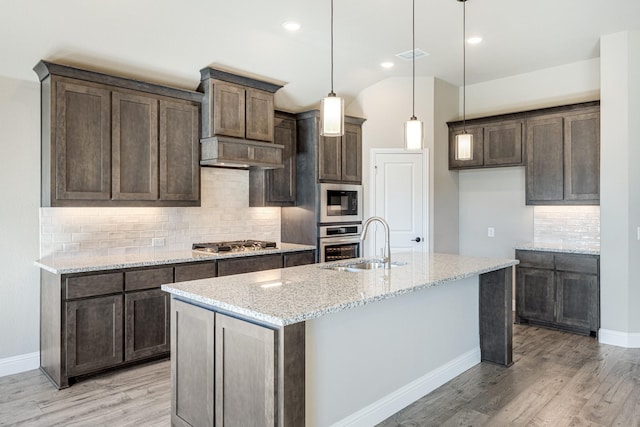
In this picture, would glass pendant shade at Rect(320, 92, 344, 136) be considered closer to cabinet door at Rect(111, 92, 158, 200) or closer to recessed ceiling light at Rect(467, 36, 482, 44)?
cabinet door at Rect(111, 92, 158, 200)

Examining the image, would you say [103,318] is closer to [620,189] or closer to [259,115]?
[259,115]

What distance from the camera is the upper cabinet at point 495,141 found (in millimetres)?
5117

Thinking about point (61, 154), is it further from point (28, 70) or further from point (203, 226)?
point (203, 226)

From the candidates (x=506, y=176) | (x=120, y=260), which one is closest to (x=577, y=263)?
(x=506, y=176)

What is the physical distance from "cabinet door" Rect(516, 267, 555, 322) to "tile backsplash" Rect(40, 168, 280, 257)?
2.88 meters

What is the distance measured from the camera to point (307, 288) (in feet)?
7.79

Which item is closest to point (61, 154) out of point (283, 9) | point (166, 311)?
point (166, 311)

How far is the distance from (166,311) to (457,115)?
441 cm

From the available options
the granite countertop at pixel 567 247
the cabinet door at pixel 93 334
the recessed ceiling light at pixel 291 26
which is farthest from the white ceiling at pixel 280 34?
the granite countertop at pixel 567 247

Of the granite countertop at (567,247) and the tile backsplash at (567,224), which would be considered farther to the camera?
the tile backsplash at (567,224)

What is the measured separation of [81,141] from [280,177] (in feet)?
7.00

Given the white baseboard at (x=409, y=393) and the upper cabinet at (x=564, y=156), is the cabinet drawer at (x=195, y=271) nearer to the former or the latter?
the white baseboard at (x=409, y=393)

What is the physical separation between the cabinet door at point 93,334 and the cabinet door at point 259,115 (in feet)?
6.75

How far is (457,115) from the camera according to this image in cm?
588
